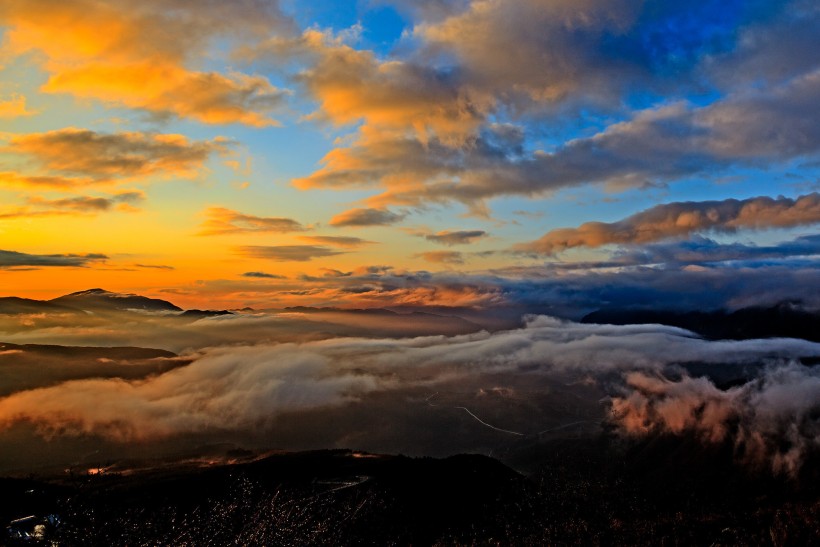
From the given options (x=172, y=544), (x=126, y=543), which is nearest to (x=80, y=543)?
(x=126, y=543)

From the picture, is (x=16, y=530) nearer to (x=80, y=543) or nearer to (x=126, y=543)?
(x=80, y=543)

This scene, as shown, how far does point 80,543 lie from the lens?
19262 centimetres

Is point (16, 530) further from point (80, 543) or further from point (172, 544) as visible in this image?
point (172, 544)

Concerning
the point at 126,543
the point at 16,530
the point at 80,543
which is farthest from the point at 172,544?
the point at 16,530

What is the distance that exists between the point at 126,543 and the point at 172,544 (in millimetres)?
17029

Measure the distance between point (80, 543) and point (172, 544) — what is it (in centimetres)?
3060

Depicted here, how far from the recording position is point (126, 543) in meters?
199

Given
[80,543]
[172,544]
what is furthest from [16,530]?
[172,544]

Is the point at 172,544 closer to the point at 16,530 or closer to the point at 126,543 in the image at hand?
the point at 126,543

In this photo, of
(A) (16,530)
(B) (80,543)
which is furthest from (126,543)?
(A) (16,530)

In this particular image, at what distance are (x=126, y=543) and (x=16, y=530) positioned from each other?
35311mm

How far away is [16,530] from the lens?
617ft
